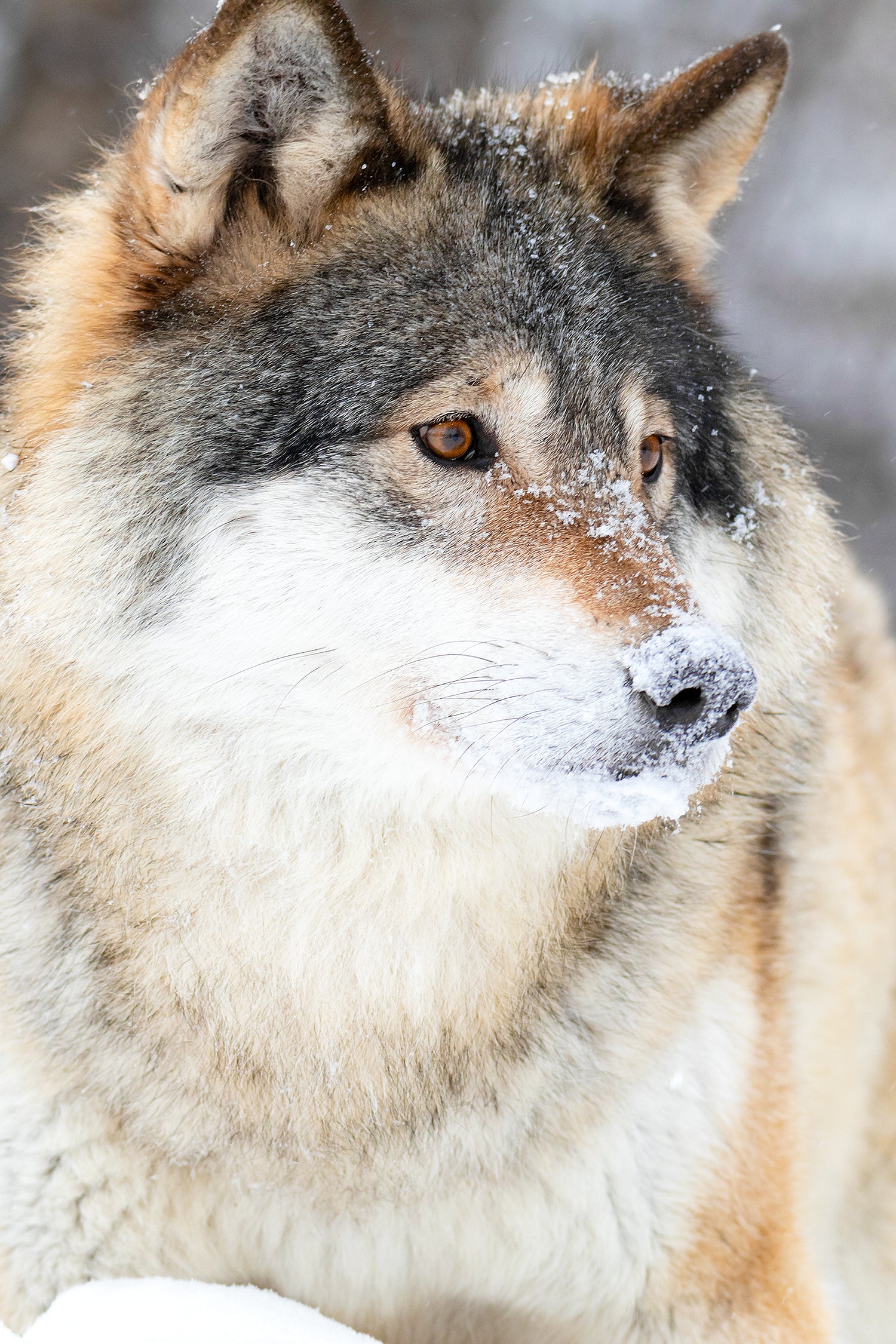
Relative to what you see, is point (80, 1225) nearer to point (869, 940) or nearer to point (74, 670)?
point (74, 670)

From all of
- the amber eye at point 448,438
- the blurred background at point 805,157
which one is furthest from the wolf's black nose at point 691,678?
the blurred background at point 805,157

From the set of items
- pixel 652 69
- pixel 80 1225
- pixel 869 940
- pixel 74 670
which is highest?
pixel 652 69

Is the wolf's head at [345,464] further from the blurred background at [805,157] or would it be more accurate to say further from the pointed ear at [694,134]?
the blurred background at [805,157]

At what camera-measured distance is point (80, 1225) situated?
82.0 inches

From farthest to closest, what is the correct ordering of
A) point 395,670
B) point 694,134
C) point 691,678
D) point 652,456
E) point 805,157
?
point 805,157, point 694,134, point 652,456, point 395,670, point 691,678

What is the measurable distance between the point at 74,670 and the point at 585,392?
932 mm

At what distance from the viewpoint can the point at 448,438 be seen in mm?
1876

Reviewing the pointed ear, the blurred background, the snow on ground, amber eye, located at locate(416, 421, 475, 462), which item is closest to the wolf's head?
amber eye, located at locate(416, 421, 475, 462)

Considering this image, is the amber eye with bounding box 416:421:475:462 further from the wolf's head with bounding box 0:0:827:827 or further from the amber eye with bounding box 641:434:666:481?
the amber eye with bounding box 641:434:666:481

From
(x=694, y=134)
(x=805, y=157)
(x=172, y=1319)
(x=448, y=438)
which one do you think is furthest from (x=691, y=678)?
(x=805, y=157)

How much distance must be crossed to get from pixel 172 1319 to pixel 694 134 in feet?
7.38

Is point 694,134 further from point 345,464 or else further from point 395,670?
point 395,670

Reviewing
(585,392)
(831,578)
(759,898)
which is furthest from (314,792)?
(831,578)

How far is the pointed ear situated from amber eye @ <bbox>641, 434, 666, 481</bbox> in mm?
457
